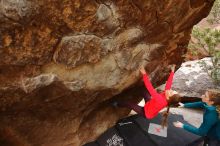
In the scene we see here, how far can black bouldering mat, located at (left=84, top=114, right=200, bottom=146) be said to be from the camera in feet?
30.5

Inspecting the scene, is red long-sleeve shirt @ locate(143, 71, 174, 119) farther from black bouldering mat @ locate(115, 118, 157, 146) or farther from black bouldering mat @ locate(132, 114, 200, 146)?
black bouldering mat @ locate(132, 114, 200, 146)

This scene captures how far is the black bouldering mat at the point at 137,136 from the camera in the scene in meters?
9.29

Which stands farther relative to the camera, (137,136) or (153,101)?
(137,136)

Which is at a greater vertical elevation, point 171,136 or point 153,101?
point 153,101

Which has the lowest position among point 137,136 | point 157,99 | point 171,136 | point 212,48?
point 171,136

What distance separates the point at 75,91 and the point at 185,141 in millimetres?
3688

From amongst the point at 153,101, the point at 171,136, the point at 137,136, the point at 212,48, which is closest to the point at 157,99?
the point at 153,101

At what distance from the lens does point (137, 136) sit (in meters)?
9.50

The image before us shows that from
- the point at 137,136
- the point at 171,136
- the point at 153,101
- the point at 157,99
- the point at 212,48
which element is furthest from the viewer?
the point at 212,48

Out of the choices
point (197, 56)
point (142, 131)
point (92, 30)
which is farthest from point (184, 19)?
point (197, 56)

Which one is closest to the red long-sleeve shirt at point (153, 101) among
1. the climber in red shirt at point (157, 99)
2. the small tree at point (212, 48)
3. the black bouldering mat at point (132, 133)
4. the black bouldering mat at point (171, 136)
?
the climber in red shirt at point (157, 99)

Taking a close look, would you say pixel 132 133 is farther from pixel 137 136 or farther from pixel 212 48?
pixel 212 48

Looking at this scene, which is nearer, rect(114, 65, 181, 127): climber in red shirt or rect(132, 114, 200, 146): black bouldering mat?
rect(114, 65, 181, 127): climber in red shirt

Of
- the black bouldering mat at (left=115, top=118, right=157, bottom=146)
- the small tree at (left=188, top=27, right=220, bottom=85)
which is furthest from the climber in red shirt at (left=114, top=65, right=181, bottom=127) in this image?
the small tree at (left=188, top=27, right=220, bottom=85)
